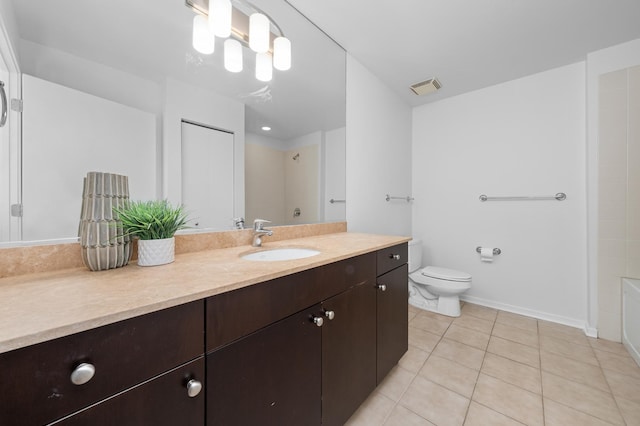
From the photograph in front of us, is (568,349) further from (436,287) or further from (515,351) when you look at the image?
(436,287)

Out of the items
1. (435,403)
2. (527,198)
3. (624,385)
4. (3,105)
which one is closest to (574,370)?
(624,385)

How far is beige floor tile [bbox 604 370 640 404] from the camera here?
4.19ft

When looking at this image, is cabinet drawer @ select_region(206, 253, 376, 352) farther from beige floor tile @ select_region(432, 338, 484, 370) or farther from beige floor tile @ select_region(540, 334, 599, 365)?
beige floor tile @ select_region(540, 334, 599, 365)

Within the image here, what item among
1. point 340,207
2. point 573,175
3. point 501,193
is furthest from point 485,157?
point 340,207

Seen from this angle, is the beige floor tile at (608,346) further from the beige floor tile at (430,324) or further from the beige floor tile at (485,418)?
the beige floor tile at (485,418)

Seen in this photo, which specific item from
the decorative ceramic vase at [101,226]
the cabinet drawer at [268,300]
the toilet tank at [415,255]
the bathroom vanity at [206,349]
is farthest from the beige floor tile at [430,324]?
the decorative ceramic vase at [101,226]

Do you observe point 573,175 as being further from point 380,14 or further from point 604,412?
point 380,14

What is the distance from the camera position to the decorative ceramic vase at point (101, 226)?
0.72 meters

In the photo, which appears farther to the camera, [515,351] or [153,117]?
[515,351]

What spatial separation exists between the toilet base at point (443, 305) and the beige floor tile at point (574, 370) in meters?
0.65

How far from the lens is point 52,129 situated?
779 mm

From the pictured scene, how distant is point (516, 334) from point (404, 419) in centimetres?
137

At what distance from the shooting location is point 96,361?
17.7 inches

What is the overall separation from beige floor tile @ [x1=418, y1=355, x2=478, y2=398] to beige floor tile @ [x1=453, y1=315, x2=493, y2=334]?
60cm
